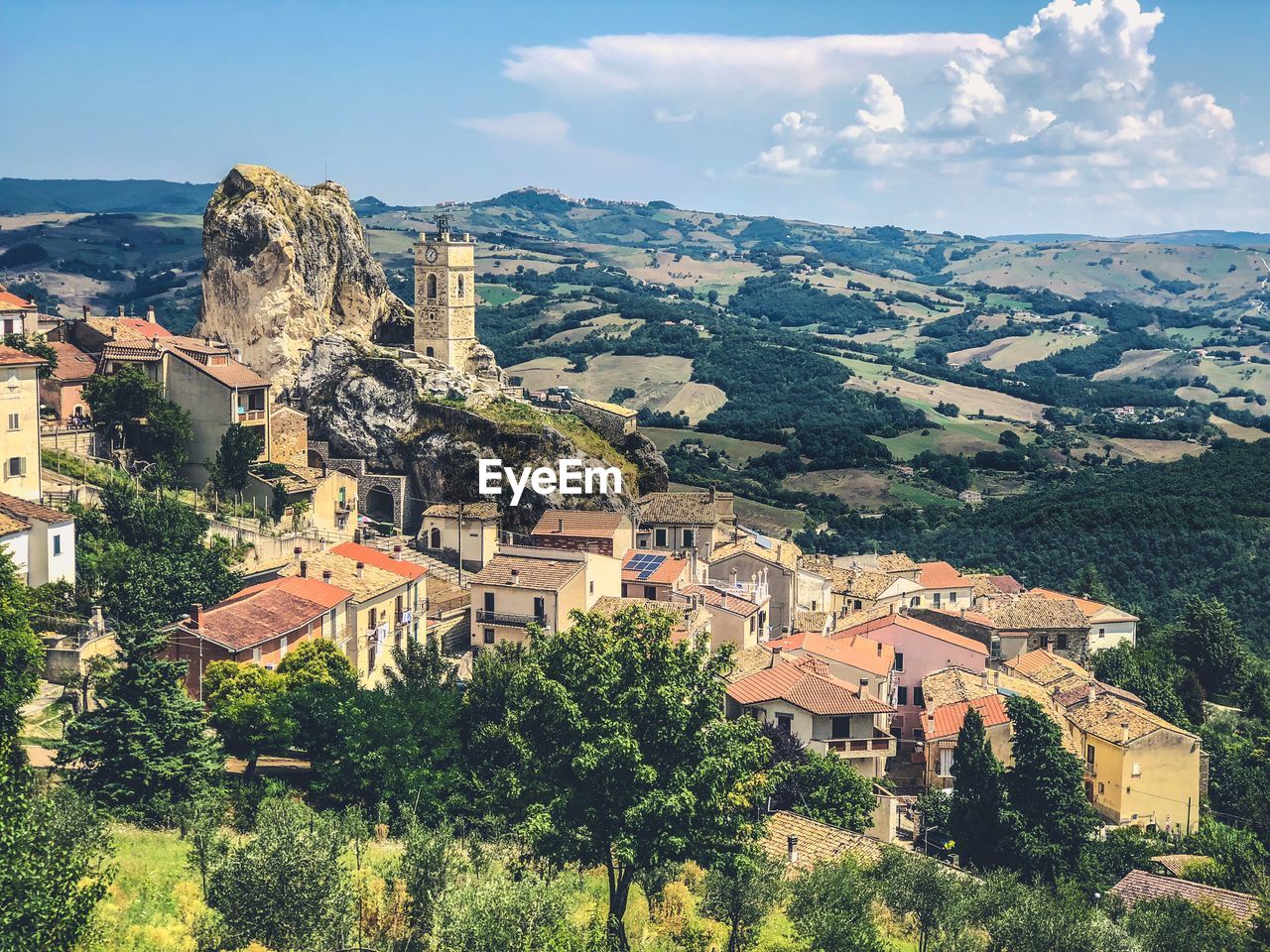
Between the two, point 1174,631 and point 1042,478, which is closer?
point 1174,631

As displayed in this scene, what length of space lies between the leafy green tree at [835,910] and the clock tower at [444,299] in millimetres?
40574

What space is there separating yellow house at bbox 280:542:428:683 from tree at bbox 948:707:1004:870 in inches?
635

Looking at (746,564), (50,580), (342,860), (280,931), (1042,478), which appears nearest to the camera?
(280,931)

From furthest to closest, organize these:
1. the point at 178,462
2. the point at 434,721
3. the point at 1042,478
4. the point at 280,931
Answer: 1. the point at 1042,478
2. the point at 178,462
3. the point at 434,721
4. the point at 280,931

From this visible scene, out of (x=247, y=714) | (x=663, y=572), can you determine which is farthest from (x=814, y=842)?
(x=663, y=572)

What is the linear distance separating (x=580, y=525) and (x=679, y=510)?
6803 millimetres

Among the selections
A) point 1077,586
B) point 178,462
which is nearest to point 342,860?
point 178,462

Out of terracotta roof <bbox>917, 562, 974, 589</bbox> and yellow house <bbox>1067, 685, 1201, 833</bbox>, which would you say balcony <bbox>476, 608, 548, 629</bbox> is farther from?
terracotta roof <bbox>917, 562, 974, 589</bbox>

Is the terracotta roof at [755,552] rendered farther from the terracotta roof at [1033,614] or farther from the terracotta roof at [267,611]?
the terracotta roof at [267,611]

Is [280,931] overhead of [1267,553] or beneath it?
overhead

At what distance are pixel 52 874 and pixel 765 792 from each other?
46.3 feet

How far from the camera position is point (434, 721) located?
105 feet

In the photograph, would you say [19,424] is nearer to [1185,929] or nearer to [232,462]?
[232,462]

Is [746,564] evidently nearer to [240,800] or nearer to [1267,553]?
[240,800]
